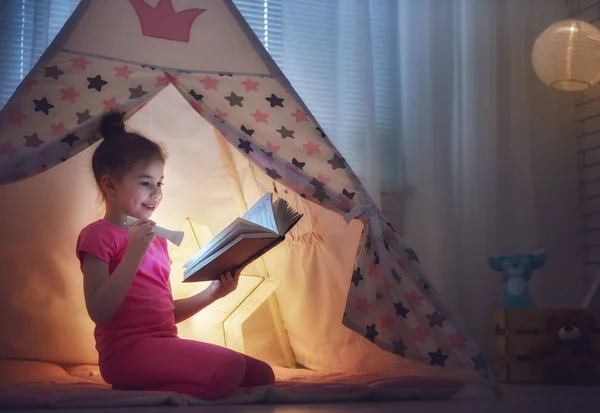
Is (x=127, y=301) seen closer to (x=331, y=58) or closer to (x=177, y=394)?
(x=177, y=394)

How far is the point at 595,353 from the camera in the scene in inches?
94.7

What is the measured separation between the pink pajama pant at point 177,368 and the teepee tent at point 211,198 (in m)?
0.33

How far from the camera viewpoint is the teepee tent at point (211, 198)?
183cm

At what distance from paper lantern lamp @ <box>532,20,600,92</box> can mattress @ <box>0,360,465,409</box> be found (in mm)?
1231

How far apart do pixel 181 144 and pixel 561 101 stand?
152 cm

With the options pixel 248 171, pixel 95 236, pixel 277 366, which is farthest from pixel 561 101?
pixel 95 236

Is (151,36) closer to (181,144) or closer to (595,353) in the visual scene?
(181,144)

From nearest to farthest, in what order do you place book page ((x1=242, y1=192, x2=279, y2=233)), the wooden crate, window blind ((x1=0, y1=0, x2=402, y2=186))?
book page ((x1=242, y1=192, x2=279, y2=233)), the wooden crate, window blind ((x1=0, y1=0, x2=402, y2=186))

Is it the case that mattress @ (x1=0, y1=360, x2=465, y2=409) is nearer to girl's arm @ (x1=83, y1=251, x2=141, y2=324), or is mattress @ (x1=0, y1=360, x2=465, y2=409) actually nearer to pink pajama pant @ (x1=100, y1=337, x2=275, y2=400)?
pink pajama pant @ (x1=100, y1=337, x2=275, y2=400)

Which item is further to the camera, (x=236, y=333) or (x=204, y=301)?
(x=236, y=333)

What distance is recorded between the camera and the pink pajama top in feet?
5.64

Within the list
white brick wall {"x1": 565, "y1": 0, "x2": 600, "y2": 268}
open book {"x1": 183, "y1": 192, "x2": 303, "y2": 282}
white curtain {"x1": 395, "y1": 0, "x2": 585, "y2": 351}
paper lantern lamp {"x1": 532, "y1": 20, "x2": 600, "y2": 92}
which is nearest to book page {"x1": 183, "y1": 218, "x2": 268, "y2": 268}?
open book {"x1": 183, "y1": 192, "x2": 303, "y2": 282}

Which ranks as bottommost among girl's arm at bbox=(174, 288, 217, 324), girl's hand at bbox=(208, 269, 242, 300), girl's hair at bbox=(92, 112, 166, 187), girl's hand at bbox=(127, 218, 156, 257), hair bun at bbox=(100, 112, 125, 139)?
girl's arm at bbox=(174, 288, 217, 324)

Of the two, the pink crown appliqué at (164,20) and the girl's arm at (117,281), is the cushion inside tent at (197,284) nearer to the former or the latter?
the girl's arm at (117,281)
